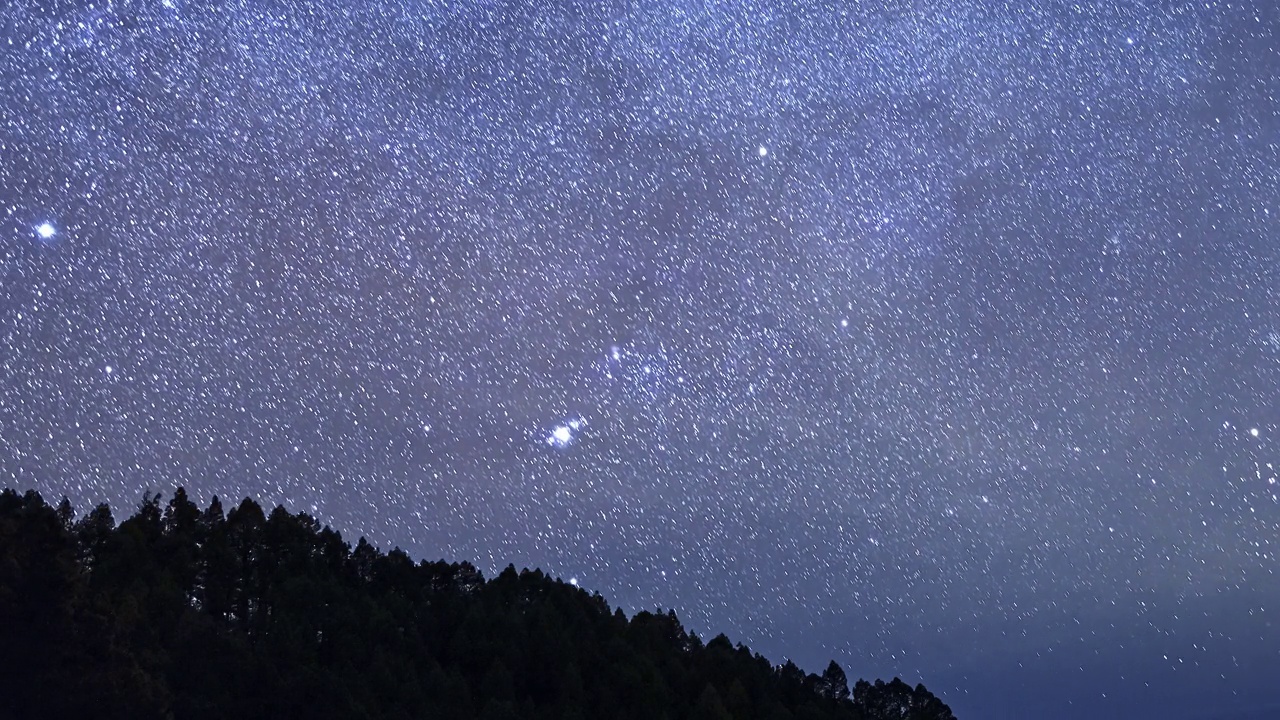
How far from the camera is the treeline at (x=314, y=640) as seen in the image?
3431cm

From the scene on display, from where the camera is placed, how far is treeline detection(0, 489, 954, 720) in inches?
1351

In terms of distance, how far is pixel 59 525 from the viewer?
36.6 metres

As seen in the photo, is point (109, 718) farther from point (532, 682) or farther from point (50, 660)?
point (532, 682)

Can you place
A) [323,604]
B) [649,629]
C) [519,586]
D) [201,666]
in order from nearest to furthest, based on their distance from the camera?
[201,666], [323,604], [649,629], [519,586]

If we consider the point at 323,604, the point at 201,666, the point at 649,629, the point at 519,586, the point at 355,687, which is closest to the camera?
the point at 201,666

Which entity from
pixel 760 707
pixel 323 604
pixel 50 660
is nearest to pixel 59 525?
pixel 50 660

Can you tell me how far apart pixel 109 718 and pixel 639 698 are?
34.4m

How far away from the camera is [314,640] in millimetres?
54688

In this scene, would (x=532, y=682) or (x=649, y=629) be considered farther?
(x=649, y=629)

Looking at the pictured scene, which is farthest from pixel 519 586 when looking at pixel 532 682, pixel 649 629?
pixel 532 682

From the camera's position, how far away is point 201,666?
4653 cm

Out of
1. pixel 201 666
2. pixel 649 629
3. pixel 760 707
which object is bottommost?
pixel 201 666

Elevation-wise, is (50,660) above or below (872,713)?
below

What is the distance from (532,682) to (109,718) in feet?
106
